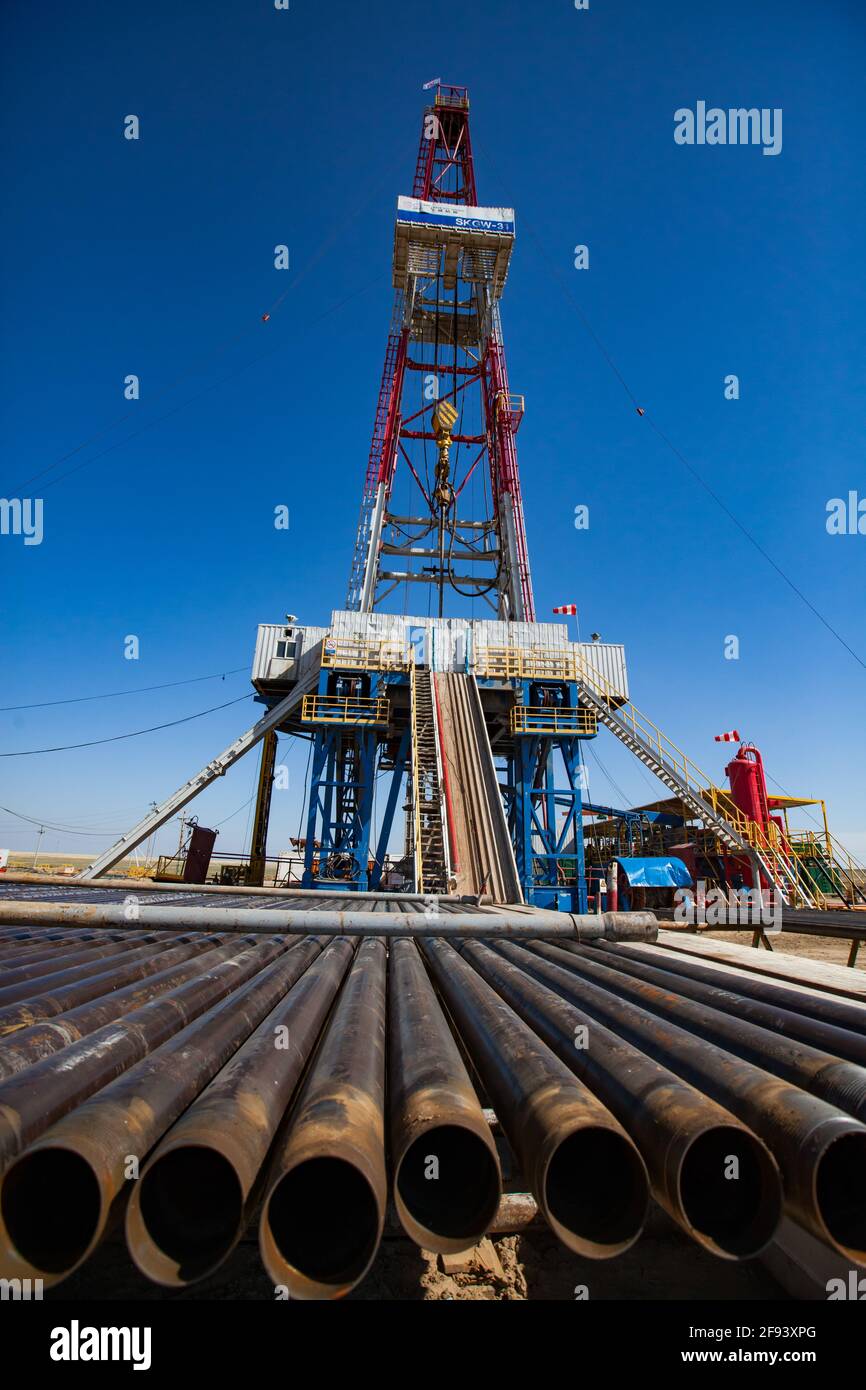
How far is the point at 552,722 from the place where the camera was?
65.3 ft

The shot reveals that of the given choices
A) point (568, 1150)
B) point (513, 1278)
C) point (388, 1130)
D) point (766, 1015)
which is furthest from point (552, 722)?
point (388, 1130)

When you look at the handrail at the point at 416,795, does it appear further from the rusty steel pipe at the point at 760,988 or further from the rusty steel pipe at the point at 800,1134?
the rusty steel pipe at the point at 800,1134

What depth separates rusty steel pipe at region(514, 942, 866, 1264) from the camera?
1583 millimetres

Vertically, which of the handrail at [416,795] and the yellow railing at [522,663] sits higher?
the yellow railing at [522,663]

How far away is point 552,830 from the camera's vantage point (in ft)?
66.5

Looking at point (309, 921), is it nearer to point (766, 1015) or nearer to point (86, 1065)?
point (86, 1065)

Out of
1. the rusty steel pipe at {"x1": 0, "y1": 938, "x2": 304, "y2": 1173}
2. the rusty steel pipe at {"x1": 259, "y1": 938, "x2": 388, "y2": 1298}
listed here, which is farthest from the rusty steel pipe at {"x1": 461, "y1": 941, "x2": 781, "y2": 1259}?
the rusty steel pipe at {"x1": 0, "y1": 938, "x2": 304, "y2": 1173}

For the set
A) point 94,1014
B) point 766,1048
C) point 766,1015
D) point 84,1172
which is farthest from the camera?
point 766,1015

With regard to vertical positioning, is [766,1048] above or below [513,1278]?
above

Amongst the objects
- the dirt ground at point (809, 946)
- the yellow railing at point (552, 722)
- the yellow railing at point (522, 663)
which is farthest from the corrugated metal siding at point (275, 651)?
the dirt ground at point (809, 946)

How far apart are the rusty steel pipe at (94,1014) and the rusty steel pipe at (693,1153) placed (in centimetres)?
185

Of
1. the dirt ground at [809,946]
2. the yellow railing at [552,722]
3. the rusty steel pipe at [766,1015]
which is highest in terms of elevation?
the yellow railing at [552,722]

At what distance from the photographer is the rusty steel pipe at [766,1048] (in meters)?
1.97

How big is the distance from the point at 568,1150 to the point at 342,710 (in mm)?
18089
